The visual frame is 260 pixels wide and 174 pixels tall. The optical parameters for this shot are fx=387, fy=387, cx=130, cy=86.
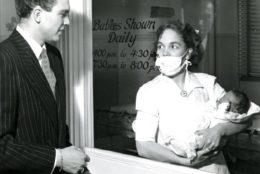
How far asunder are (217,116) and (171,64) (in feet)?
0.87

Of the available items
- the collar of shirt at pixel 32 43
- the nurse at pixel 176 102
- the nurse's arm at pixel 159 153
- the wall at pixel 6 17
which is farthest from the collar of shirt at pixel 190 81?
the wall at pixel 6 17

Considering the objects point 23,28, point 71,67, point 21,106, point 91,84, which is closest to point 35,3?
point 23,28

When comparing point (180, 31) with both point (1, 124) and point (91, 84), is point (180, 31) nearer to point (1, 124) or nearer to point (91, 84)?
point (91, 84)

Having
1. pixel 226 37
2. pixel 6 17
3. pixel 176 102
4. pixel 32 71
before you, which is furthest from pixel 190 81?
pixel 6 17

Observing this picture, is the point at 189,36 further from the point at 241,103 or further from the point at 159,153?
the point at 159,153

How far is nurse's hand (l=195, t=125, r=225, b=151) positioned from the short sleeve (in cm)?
17

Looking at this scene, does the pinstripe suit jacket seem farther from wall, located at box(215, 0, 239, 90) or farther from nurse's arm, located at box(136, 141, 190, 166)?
wall, located at box(215, 0, 239, 90)

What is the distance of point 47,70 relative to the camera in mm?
1367

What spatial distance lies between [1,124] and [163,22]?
0.83 metres

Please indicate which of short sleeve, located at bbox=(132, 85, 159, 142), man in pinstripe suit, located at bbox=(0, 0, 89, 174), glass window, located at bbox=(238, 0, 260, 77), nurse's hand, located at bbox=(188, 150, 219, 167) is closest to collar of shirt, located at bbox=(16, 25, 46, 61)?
man in pinstripe suit, located at bbox=(0, 0, 89, 174)

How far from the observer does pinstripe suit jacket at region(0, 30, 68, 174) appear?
1160mm

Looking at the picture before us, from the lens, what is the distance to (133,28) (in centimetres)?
189

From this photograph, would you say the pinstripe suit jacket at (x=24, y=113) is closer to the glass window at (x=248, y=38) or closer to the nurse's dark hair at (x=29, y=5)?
the nurse's dark hair at (x=29, y=5)

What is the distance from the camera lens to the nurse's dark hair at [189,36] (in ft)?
5.00
